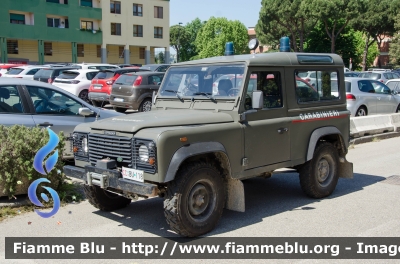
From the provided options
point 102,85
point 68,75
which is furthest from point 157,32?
point 102,85

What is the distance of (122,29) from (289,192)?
1904 inches

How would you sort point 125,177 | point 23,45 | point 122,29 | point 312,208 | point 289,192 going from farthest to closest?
point 122,29
point 23,45
point 289,192
point 312,208
point 125,177

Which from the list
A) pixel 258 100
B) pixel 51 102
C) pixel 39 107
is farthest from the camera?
pixel 51 102

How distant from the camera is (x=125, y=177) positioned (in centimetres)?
522

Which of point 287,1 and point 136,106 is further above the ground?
point 287,1

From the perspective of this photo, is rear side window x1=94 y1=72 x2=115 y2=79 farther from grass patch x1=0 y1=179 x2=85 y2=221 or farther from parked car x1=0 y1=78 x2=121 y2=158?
grass patch x1=0 y1=179 x2=85 y2=221

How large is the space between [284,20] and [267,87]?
153 feet

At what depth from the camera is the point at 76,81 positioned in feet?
65.2

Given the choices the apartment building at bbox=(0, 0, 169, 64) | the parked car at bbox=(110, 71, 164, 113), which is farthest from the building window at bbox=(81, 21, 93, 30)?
the parked car at bbox=(110, 71, 164, 113)

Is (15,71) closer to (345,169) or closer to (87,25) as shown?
(345,169)

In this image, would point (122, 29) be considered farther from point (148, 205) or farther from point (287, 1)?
point (148, 205)

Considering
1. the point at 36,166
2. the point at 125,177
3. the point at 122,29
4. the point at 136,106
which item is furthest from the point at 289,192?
the point at 122,29

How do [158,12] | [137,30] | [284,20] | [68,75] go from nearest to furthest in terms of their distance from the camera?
[68,75], [284,20], [137,30], [158,12]

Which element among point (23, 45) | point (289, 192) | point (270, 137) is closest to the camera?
point (270, 137)
